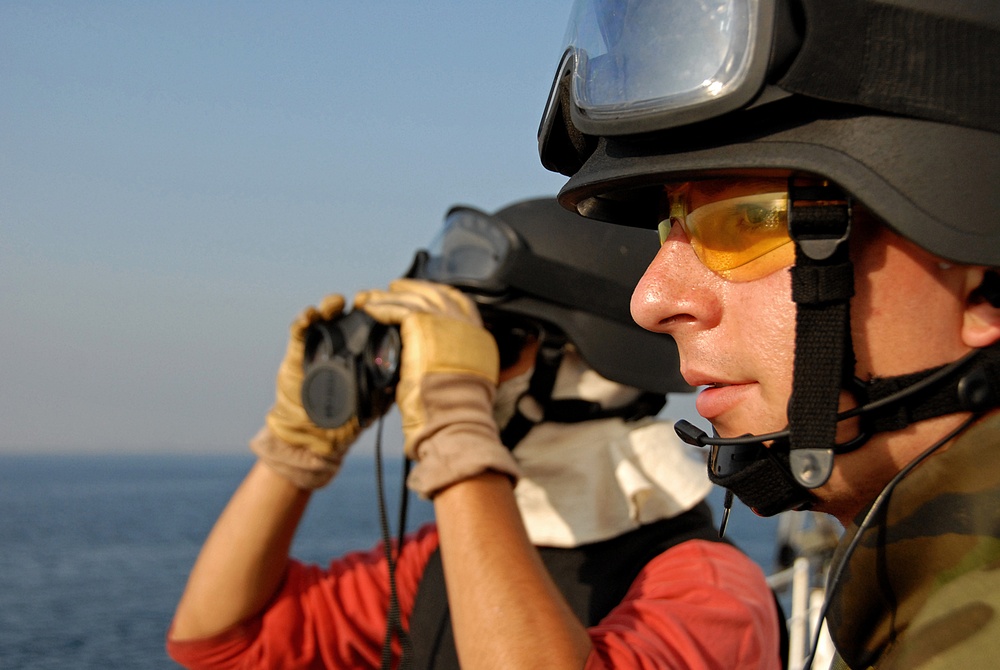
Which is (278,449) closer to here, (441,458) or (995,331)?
(441,458)

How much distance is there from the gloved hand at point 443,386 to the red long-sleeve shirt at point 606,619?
1.36 ft

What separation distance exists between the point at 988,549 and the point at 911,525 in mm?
100

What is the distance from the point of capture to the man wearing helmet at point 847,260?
0.90 meters

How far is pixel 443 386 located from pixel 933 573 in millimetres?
1417

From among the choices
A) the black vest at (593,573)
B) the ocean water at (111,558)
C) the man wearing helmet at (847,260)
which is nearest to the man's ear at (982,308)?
the man wearing helmet at (847,260)

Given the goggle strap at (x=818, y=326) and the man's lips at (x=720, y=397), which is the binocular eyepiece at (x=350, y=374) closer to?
the man's lips at (x=720, y=397)

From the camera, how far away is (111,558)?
2420 centimetres

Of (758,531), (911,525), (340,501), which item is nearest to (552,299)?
(911,525)

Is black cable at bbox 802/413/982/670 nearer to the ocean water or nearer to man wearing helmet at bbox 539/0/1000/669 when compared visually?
man wearing helmet at bbox 539/0/1000/669

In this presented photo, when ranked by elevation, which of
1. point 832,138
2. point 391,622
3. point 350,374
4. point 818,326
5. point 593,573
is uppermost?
point 832,138

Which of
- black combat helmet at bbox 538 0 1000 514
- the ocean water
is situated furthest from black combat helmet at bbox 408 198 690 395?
the ocean water

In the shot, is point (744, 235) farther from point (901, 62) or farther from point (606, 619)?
point (606, 619)

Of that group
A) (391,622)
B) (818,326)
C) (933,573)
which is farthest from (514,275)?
(933,573)

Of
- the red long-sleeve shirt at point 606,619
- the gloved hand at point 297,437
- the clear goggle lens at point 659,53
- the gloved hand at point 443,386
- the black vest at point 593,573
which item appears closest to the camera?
the clear goggle lens at point 659,53
